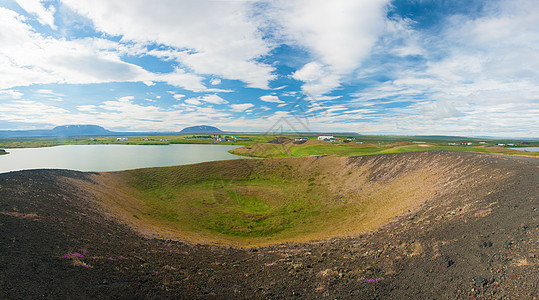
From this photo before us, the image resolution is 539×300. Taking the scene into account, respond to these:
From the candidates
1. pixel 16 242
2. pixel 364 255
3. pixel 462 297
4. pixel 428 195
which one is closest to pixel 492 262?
pixel 462 297

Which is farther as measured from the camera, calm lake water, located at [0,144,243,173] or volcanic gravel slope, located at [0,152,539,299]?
calm lake water, located at [0,144,243,173]

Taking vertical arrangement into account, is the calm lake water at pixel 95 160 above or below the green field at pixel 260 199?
→ above

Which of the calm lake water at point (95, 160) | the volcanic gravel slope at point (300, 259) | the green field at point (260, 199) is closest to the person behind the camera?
the volcanic gravel slope at point (300, 259)

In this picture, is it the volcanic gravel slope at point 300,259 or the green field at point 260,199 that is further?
the green field at point 260,199

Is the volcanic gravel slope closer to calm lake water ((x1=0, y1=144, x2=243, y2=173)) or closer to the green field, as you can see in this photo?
the green field

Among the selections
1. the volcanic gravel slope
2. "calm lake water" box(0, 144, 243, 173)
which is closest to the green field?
the volcanic gravel slope

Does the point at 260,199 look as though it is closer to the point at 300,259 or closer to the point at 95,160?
the point at 300,259

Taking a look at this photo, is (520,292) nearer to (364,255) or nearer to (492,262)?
(492,262)

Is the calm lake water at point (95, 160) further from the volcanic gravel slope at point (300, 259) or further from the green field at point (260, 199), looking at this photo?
the volcanic gravel slope at point (300, 259)

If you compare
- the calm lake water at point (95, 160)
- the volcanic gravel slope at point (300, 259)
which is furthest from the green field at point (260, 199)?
the calm lake water at point (95, 160)

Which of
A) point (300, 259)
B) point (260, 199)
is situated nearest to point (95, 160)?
point (260, 199)
